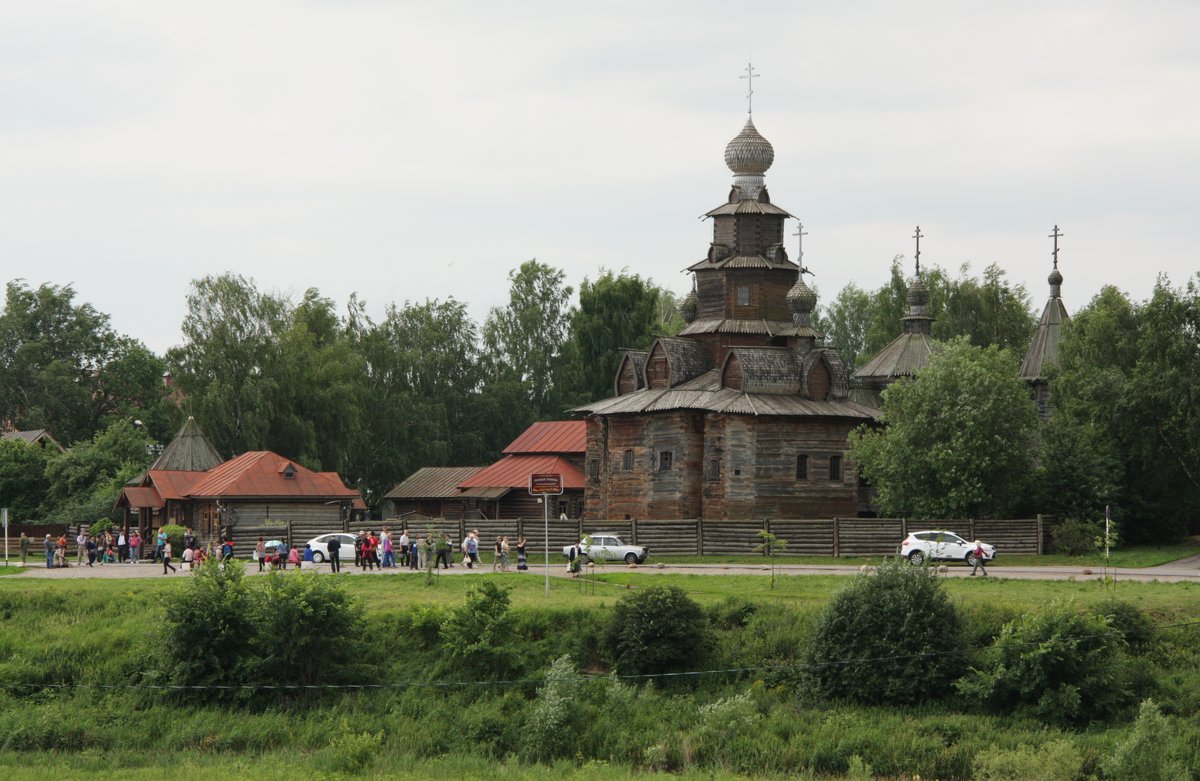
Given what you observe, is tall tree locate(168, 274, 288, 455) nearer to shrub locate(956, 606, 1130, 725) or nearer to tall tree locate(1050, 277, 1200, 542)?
tall tree locate(1050, 277, 1200, 542)

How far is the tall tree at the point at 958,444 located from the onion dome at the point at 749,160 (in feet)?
52.4

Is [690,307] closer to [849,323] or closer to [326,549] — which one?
[326,549]

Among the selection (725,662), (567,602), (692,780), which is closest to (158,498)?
(567,602)

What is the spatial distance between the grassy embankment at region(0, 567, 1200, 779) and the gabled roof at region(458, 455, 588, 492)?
1373 inches

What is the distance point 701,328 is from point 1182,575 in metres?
28.8

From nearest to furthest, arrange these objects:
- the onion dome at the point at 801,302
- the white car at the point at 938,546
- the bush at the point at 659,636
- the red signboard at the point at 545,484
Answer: the bush at the point at 659,636
the red signboard at the point at 545,484
the white car at the point at 938,546
the onion dome at the point at 801,302

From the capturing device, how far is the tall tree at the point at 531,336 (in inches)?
3976

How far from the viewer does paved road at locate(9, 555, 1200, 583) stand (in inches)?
1867

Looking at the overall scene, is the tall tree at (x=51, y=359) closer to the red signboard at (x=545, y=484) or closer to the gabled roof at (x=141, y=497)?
the gabled roof at (x=141, y=497)

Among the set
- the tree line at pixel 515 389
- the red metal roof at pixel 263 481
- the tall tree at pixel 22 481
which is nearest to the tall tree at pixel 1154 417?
the tree line at pixel 515 389

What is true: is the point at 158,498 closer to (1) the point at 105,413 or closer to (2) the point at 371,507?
(2) the point at 371,507

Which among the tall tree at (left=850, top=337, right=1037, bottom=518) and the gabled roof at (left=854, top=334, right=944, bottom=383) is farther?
the gabled roof at (left=854, top=334, right=944, bottom=383)

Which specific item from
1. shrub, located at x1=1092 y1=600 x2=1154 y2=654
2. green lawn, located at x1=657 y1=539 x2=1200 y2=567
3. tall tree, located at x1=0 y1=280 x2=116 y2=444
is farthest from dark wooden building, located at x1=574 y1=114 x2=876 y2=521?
tall tree, located at x1=0 y1=280 x2=116 y2=444

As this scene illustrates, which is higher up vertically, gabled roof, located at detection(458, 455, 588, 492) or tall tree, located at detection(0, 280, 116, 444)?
tall tree, located at detection(0, 280, 116, 444)
